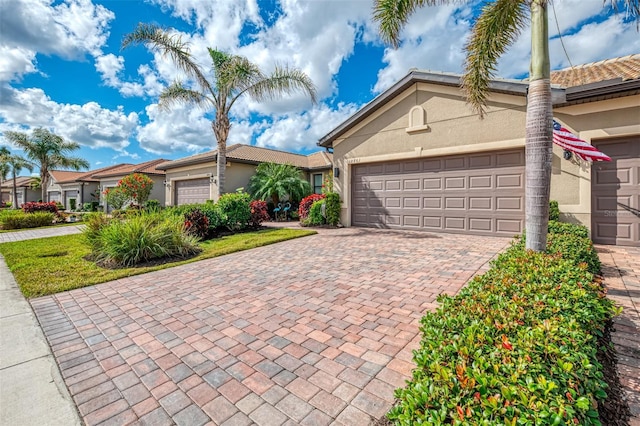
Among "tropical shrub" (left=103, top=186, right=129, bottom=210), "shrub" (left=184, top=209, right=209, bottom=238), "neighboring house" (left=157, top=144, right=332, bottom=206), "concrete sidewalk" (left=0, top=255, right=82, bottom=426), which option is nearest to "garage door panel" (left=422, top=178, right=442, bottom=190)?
"shrub" (left=184, top=209, right=209, bottom=238)

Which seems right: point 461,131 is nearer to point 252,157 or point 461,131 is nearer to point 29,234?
point 252,157

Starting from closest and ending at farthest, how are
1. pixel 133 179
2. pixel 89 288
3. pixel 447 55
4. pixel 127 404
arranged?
pixel 127 404 → pixel 89 288 → pixel 447 55 → pixel 133 179

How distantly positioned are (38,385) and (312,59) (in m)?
13.0

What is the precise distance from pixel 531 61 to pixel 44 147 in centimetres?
3385

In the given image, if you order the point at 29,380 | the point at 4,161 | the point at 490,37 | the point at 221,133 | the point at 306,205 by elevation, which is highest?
the point at 4,161

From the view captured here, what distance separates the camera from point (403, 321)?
3400mm

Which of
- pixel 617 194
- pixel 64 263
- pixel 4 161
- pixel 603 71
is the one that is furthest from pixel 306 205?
pixel 4 161

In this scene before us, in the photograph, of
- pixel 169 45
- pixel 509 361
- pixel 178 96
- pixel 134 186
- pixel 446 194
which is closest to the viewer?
pixel 509 361

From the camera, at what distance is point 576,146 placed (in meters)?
7.02

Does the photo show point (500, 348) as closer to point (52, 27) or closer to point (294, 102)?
point (294, 102)

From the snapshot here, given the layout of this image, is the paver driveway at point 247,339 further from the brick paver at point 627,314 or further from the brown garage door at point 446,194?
the brown garage door at point 446,194

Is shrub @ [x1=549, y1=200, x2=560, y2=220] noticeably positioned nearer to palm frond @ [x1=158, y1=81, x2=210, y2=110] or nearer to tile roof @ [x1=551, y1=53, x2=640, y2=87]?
tile roof @ [x1=551, y1=53, x2=640, y2=87]

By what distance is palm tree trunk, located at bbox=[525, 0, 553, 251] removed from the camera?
390 cm

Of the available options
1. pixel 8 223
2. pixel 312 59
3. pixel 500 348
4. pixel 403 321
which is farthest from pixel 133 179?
pixel 500 348
